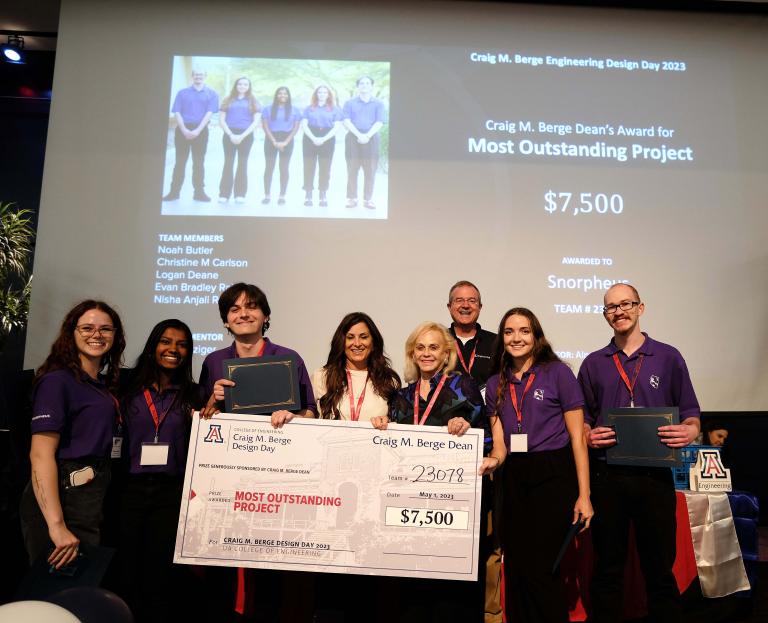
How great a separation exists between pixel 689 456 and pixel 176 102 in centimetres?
420

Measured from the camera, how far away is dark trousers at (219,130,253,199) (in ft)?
15.0

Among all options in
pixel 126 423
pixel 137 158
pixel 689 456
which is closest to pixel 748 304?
pixel 689 456

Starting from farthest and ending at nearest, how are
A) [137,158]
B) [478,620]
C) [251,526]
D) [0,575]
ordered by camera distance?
[137,158] → [0,575] → [478,620] → [251,526]

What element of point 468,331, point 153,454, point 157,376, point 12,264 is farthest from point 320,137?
point 12,264

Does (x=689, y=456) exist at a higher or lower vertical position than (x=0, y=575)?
higher

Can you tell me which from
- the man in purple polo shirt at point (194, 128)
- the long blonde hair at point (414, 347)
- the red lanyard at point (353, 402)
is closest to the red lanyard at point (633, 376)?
the long blonde hair at point (414, 347)

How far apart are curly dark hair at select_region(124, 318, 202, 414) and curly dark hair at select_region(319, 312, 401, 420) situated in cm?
56

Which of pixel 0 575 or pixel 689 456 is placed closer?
pixel 0 575

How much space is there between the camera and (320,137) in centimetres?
465

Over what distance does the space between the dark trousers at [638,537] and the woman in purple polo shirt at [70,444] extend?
209 cm

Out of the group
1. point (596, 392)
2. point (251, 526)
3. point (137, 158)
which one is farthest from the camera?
point (137, 158)

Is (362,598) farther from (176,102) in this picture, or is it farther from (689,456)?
(176,102)

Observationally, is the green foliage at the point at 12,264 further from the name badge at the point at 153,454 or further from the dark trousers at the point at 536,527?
the dark trousers at the point at 536,527

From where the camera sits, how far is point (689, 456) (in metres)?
3.61
